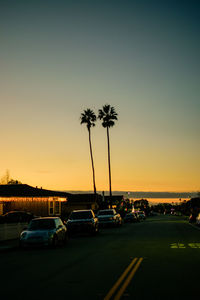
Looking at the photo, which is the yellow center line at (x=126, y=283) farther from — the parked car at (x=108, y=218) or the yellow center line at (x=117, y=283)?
the parked car at (x=108, y=218)

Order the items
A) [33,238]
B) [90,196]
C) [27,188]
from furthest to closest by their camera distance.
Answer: [90,196]
[27,188]
[33,238]

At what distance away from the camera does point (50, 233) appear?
19.7 metres

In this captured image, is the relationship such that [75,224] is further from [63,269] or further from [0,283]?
[0,283]

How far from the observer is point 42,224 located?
68.2ft

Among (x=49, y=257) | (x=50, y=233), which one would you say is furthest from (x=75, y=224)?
(x=49, y=257)

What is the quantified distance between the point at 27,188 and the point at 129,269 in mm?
38962

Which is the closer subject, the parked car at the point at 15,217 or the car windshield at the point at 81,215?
the car windshield at the point at 81,215

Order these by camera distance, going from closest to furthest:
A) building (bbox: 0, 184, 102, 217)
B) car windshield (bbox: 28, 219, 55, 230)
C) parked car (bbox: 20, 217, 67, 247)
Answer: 1. parked car (bbox: 20, 217, 67, 247)
2. car windshield (bbox: 28, 219, 55, 230)
3. building (bbox: 0, 184, 102, 217)

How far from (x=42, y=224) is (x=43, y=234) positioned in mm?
1310

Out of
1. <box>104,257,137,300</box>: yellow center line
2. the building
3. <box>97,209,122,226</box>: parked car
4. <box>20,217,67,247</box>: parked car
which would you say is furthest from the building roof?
<box>104,257,137,300</box>: yellow center line

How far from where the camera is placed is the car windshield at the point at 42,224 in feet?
67.2

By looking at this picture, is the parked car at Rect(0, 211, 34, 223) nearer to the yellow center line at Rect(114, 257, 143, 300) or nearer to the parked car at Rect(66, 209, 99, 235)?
the parked car at Rect(66, 209, 99, 235)

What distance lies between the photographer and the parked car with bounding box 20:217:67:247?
19.4 meters

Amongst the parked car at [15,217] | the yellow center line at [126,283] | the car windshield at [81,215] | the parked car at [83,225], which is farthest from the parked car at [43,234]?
the parked car at [15,217]
